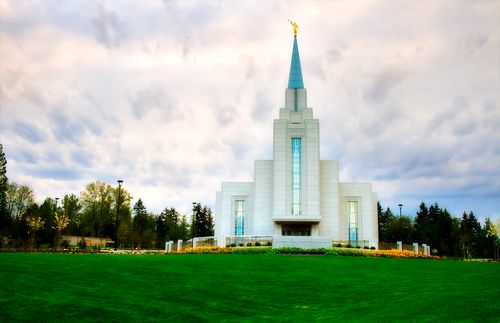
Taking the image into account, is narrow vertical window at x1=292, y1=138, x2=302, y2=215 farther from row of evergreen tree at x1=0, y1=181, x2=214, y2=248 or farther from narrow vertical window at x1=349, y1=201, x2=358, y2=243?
row of evergreen tree at x1=0, y1=181, x2=214, y2=248

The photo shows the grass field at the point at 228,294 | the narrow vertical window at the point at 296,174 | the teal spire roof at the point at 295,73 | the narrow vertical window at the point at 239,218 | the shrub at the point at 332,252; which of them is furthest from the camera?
the teal spire roof at the point at 295,73

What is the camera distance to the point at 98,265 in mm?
17234

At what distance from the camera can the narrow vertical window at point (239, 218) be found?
2112 inches

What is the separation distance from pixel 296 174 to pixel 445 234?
2699 cm

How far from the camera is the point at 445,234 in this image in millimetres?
64938

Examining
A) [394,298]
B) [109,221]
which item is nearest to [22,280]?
[394,298]

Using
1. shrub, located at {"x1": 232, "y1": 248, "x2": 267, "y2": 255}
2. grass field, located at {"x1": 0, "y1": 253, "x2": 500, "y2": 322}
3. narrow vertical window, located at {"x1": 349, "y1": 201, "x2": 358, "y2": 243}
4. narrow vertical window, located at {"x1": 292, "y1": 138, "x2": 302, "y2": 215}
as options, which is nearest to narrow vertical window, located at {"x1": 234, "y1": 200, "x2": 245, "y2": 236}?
narrow vertical window, located at {"x1": 292, "y1": 138, "x2": 302, "y2": 215}

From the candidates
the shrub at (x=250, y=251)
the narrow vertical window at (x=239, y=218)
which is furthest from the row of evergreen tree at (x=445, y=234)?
the shrub at (x=250, y=251)

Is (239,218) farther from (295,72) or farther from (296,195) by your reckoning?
(295,72)

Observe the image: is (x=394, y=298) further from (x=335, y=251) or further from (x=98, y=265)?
(x=335, y=251)

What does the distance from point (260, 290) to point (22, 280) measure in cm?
666

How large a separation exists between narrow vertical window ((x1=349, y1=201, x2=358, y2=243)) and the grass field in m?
33.7

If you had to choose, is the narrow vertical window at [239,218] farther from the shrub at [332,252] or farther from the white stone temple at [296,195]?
the shrub at [332,252]

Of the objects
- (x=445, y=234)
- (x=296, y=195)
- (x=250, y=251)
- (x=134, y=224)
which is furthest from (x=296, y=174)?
(x=134, y=224)
